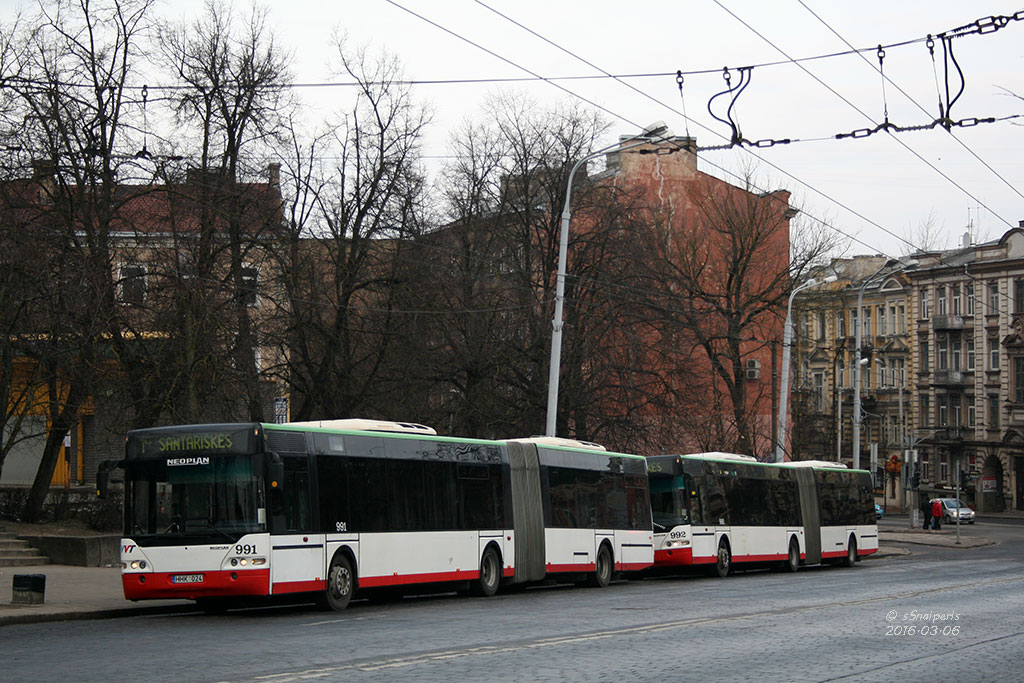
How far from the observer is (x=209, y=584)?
60.6 ft

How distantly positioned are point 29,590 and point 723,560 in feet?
60.5

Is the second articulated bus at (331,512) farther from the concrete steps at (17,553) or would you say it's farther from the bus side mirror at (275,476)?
the concrete steps at (17,553)

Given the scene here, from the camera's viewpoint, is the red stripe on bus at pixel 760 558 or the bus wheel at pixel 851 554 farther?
the bus wheel at pixel 851 554

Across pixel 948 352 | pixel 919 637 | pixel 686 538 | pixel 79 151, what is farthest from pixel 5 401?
pixel 948 352

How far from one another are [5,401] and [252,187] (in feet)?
26.8

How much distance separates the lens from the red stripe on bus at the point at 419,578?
68.6ft

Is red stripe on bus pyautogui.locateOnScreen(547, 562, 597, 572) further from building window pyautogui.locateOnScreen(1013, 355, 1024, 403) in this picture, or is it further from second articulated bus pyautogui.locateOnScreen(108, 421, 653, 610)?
building window pyautogui.locateOnScreen(1013, 355, 1024, 403)

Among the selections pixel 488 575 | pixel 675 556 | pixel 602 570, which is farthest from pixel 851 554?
pixel 488 575

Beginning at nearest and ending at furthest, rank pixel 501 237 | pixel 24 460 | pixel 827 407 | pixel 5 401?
1. pixel 5 401
2. pixel 501 237
3. pixel 24 460
4. pixel 827 407

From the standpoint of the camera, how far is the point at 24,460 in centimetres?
4538

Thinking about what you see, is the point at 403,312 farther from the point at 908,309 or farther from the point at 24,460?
the point at 908,309

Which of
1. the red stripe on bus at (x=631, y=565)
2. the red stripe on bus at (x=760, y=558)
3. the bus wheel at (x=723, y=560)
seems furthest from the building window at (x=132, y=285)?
the red stripe on bus at (x=760, y=558)

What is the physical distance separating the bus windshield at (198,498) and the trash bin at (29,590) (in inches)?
53.7

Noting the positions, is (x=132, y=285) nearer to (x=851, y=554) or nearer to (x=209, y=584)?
(x=209, y=584)
